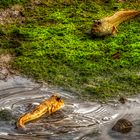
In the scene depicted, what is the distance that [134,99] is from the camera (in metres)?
7.54

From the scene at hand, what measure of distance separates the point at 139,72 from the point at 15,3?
12.5 ft

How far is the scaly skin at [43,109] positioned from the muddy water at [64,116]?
64 millimetres

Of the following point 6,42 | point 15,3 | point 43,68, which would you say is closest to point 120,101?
point 43,68

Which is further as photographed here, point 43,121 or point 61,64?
point 61,64

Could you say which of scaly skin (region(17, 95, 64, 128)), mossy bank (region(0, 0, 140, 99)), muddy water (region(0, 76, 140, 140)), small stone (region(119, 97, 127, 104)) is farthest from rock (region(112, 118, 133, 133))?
scaly skin (region(17, 95, 64, 128))

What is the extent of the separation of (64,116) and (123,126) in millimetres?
827

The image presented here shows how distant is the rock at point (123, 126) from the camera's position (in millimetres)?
6801

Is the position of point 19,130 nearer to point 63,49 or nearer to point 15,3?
point 63,49

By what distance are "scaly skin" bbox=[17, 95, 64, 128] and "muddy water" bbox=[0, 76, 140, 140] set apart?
0.06 m

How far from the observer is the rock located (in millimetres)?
6801

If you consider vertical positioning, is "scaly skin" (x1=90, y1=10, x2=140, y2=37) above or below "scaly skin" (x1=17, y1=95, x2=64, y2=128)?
above

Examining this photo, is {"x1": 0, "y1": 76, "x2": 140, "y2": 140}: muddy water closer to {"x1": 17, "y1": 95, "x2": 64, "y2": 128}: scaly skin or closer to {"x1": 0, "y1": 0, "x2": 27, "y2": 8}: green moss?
{"x1": 17, "y1": 95, "x2": 64, "y2": 128}: scaly skin

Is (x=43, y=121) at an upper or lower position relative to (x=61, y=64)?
lower

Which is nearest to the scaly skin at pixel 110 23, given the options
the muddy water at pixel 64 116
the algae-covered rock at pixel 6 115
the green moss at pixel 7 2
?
the muddy water at pixel 64 116
